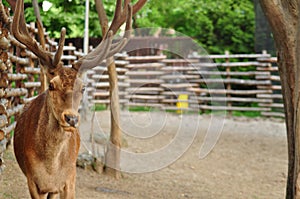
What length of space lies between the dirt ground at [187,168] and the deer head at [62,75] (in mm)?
2001

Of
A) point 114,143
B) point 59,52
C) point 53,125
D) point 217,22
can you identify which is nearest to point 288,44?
point 59,52

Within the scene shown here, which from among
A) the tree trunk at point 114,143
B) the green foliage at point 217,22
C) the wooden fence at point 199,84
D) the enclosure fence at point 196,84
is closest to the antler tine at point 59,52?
the tree trunk at point 114,143

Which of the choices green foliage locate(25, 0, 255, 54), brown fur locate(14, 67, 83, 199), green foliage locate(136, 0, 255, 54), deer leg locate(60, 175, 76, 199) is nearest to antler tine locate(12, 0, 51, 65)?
brown fur locate(14, 67, 83, 199)

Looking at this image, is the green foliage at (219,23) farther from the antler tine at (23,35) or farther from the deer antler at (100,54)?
the antler tine at (23,35)

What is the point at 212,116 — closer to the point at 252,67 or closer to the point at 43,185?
the point at 252,67

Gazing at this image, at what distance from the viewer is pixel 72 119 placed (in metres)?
3.08

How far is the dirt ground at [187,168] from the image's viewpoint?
5.78m

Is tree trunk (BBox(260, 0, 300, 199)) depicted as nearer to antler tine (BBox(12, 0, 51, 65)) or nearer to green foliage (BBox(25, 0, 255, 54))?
antler tine (BBox(12, 0, 51, 65))

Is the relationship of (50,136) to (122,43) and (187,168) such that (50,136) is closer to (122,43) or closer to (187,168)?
(122,43)

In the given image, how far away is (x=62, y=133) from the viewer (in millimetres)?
3379

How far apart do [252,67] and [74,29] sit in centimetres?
637

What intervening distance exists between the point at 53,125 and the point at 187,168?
4.31 m

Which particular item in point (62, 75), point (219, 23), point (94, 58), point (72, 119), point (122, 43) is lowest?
point (72, 119)

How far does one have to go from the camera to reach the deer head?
3156mm
